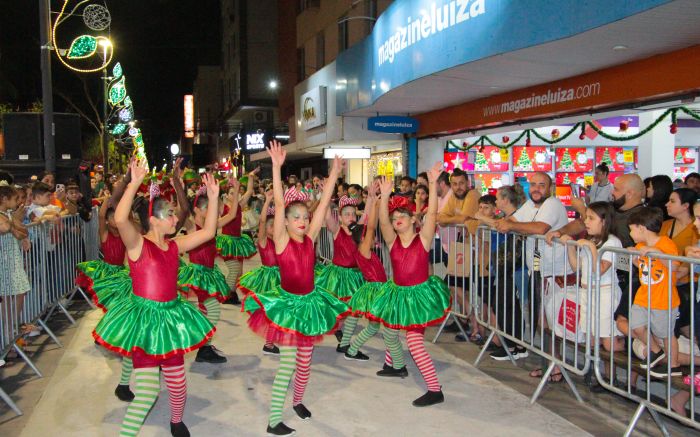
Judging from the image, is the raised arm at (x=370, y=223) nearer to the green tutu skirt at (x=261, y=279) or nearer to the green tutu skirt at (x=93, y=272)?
the green tutu skirt at (x=261, y=279)

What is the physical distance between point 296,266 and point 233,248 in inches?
178

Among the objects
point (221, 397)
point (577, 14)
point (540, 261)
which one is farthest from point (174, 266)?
point (577, 14)

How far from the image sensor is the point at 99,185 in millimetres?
18625

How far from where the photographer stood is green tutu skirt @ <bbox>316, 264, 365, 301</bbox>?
7.08 m

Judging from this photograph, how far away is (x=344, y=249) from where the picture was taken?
285 inches

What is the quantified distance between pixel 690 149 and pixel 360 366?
39.9ft

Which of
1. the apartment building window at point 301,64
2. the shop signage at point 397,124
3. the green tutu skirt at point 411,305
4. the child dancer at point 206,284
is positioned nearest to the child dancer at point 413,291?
the green tutu skirt at point 411,305

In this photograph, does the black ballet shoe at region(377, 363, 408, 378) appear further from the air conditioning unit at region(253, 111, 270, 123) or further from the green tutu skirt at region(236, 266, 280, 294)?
the air conditioning unit at region(253, 111, 270, 123)

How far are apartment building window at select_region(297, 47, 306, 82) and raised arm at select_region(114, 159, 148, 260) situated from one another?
73.4ft

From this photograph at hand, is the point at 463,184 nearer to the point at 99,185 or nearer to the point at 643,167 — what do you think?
the point at 643,167

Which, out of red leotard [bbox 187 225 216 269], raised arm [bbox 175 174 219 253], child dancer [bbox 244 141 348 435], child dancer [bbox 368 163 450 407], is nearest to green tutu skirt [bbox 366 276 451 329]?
child dancer [bbox 368 163 450 407]

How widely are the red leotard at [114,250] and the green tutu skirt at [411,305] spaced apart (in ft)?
11.8

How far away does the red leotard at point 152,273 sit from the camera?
477 cm

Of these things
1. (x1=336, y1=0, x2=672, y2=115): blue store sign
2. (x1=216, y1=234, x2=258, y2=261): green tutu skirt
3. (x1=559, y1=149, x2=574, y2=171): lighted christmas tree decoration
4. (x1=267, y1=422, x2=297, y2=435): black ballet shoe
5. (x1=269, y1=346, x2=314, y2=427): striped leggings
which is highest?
(x1=336, y1=0, x2=672, y2=115): blue store sign
